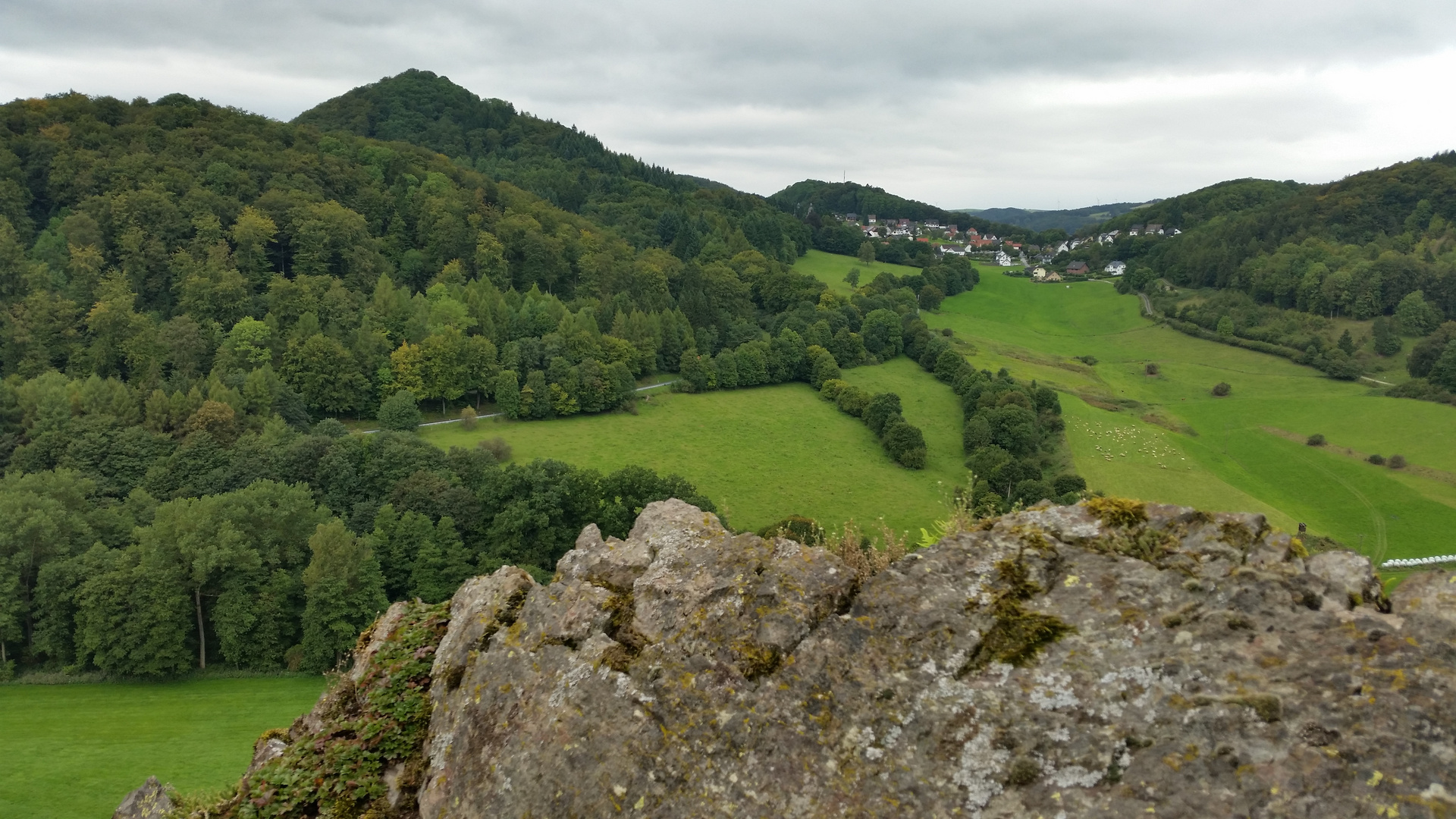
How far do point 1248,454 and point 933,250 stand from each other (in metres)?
107

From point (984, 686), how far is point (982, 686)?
2cm

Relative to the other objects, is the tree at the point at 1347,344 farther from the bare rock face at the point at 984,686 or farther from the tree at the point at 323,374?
the tree at the point at 323,374

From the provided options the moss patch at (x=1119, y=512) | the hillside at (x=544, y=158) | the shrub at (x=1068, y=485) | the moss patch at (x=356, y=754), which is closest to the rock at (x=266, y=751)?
the moss patch at (x=356, y=754)

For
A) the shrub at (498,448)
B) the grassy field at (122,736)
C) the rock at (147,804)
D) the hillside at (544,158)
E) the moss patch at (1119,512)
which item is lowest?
the grassy field at (122,736)

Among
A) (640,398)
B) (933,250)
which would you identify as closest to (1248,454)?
(640,398)

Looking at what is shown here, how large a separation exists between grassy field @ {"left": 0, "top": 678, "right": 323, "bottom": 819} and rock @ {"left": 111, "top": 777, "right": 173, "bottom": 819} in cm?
1469

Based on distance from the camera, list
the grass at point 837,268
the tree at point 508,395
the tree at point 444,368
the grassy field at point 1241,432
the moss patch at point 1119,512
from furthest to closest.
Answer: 1. the grass at point 837,268
2. the tree at point 508,395
3. the tree at point 444,368
4. the grassy field at point 1241,432
5. the moss patch at point 1119,512

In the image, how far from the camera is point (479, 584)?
9.73 m

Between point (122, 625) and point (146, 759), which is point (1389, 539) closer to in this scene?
point (146, 759)

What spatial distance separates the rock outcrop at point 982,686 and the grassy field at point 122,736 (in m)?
19.9

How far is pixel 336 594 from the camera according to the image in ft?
111

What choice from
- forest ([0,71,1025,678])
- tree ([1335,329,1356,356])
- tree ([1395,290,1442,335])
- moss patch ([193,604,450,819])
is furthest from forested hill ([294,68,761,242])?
moss patch ([193,604,450,819])

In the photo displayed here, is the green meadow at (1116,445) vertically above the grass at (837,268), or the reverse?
the grass at (837,268)

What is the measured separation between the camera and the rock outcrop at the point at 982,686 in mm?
5062
